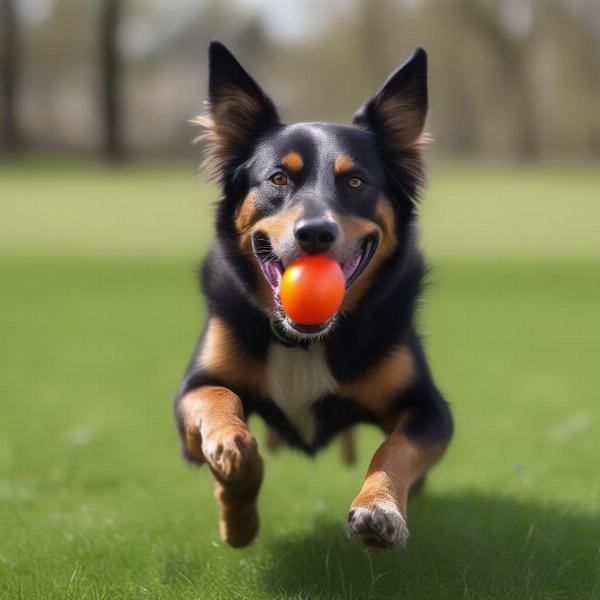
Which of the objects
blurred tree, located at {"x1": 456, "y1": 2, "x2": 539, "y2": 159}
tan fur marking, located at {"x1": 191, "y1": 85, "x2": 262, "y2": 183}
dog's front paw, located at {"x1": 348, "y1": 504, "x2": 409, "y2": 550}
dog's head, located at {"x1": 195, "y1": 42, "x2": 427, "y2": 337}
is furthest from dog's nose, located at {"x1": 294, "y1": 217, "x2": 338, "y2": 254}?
blurred tree, located at {"x1": 456, "y1": 2, "x2": 539, "y2": 159}

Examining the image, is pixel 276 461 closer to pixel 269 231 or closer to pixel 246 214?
pixel 246 214

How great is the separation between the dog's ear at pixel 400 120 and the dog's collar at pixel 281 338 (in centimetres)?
90

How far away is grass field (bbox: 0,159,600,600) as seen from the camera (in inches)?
151

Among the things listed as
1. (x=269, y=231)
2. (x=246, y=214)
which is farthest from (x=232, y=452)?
(x=246, y=214)

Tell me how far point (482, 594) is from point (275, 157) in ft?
6.61

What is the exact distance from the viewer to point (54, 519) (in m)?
4.84

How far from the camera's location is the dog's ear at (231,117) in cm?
446

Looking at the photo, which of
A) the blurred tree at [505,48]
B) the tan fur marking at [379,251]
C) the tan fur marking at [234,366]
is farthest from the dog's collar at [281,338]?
the blurred tree at [505,48]

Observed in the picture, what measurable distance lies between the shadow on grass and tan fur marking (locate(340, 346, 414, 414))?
62 centimetres

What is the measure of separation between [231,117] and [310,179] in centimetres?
69

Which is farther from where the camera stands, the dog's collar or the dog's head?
the dog's collar

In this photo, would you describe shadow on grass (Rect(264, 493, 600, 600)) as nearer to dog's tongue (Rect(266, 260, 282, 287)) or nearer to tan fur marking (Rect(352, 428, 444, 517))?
tan fur marking (Rect(352, 428, 444, 517))

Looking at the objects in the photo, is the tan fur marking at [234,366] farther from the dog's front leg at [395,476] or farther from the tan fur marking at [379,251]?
the dog's front leg at [395,476]

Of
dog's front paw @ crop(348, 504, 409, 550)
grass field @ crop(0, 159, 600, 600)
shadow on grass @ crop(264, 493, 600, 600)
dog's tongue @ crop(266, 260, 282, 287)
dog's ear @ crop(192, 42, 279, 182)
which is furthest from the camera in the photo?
dog's ear @ crop(192, 42, 279, 182)
